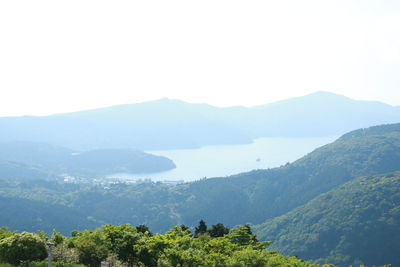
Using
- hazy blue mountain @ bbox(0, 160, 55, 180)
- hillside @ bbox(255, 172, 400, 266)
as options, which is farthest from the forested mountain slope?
hazy blue mountain @ bbox(0, 160, 55, 180)

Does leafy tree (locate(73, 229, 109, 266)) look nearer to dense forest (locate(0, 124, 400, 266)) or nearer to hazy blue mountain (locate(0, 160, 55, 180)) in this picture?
dense forest (locate(0, 124, 400, 266))

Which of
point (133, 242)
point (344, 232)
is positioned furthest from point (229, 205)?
point (133, 242)

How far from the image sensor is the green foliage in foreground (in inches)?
543

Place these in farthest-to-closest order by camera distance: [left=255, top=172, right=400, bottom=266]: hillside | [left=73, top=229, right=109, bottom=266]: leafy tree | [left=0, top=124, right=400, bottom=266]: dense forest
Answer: [left=0, top=124, right=400, bottom=266]: dense forest, [left=255, top=172, right=400, bottom=266]: hillside, [left=73, top=229, right=109, bottom=266]: leafy tree

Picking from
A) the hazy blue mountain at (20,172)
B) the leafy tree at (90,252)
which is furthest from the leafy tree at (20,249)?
the hazy blue mountain at (20,172)

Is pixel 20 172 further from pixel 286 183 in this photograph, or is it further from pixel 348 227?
pixel 348 227

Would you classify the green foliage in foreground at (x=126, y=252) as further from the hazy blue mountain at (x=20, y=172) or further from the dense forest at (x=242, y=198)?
the hazy blue mountain at (x=20, y=172)

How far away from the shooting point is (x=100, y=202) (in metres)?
114

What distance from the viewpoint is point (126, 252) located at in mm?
15680

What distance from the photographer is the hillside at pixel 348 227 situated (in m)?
61.2

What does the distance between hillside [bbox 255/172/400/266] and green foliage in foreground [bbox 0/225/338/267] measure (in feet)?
168

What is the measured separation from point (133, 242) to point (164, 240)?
144 cm

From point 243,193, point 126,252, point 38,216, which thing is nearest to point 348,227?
point 243,193

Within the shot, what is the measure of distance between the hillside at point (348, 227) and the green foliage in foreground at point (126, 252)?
51.1m
